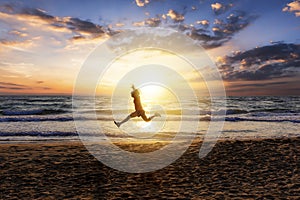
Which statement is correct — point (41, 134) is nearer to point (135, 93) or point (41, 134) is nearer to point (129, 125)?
point (129, 125)

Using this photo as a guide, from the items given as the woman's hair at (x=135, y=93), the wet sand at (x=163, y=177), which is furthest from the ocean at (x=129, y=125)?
the woman's hair at (x=135, y=93)

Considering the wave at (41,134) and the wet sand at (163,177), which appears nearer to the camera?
the wet sand at (163,177)

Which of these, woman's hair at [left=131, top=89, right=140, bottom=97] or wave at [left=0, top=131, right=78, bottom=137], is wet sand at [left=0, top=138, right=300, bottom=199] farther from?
wave at [left=0, top=131, right=78, bottom=137]

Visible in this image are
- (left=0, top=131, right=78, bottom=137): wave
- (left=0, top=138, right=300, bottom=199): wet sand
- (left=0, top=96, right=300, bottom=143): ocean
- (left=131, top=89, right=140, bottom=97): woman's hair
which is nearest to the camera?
(left=0, top=138, right=300, bottom=199): wet sand

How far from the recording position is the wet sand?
8.06 metres

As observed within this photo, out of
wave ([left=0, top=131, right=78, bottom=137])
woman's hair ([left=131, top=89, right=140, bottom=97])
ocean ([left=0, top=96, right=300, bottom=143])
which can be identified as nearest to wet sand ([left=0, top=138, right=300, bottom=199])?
woman's hair ([left=131, top=89, right=140, bottom=97])

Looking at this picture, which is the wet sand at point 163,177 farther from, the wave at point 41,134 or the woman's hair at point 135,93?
the wave at point 41,134

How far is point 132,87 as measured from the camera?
11.3 meters

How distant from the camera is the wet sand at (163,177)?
26.5ft

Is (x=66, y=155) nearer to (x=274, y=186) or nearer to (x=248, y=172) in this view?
(x=248, y=172)

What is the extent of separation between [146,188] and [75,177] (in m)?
2.75

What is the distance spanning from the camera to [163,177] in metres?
9.63

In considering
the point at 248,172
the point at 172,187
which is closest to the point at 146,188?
the point at 172,187

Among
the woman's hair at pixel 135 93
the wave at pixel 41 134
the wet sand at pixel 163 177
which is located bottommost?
the wave at pixel 41 134
